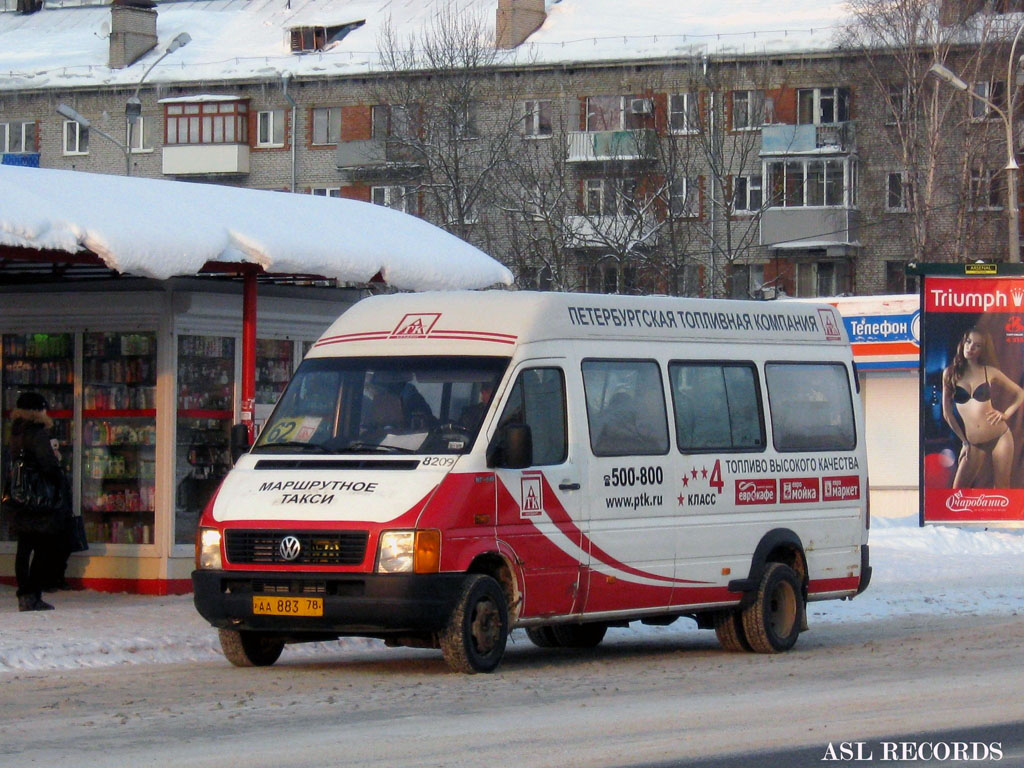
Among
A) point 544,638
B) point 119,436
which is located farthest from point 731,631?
point 119,436

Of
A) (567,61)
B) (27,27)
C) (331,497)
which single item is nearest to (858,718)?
(331,497)

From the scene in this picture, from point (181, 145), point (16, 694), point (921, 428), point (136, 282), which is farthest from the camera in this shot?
point (181, 145)

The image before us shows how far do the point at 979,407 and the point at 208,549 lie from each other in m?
16.7

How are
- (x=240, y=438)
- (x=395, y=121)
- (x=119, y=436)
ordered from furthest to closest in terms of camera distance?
Answer: 1. (x=395, y=121)
2. (x=119, y=436)
3. (x=240, y=438)

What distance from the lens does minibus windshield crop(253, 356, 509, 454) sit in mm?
11844

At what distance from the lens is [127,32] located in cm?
6681

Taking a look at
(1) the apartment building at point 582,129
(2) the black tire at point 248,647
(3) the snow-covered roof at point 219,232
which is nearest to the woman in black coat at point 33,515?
(3) the snow-covered roof at point 219,232

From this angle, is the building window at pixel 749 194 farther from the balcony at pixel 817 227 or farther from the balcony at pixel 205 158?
the balcony at pixel 205 158

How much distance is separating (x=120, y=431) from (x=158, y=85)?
1997 inches

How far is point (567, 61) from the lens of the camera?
198 feet

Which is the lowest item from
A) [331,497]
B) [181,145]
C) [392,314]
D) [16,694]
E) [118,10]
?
[16,694]

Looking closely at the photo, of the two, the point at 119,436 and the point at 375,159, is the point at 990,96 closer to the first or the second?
the point at 375,159

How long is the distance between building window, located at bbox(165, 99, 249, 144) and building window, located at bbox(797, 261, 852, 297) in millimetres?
19640

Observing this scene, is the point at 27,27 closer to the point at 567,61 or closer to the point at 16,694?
the point at 567,61
